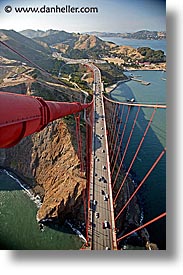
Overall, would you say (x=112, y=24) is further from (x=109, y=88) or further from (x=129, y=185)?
(x=109, y=88)

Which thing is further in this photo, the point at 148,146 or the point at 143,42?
the point at 148,146

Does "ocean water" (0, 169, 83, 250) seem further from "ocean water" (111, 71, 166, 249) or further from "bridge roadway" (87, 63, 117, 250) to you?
"ocean water" (111, 71, 166, 249)

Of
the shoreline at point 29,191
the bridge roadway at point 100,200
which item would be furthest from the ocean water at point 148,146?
the shoreline at point 29,191

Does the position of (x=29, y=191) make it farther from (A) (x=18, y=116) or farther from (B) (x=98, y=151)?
(A) (x=18, y=116)

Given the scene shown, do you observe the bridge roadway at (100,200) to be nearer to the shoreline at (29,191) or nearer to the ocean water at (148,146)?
the ocean water at (148,146)

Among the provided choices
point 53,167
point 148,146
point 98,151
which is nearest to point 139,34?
point 98,151

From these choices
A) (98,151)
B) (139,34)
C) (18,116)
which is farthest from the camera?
(98,151)
